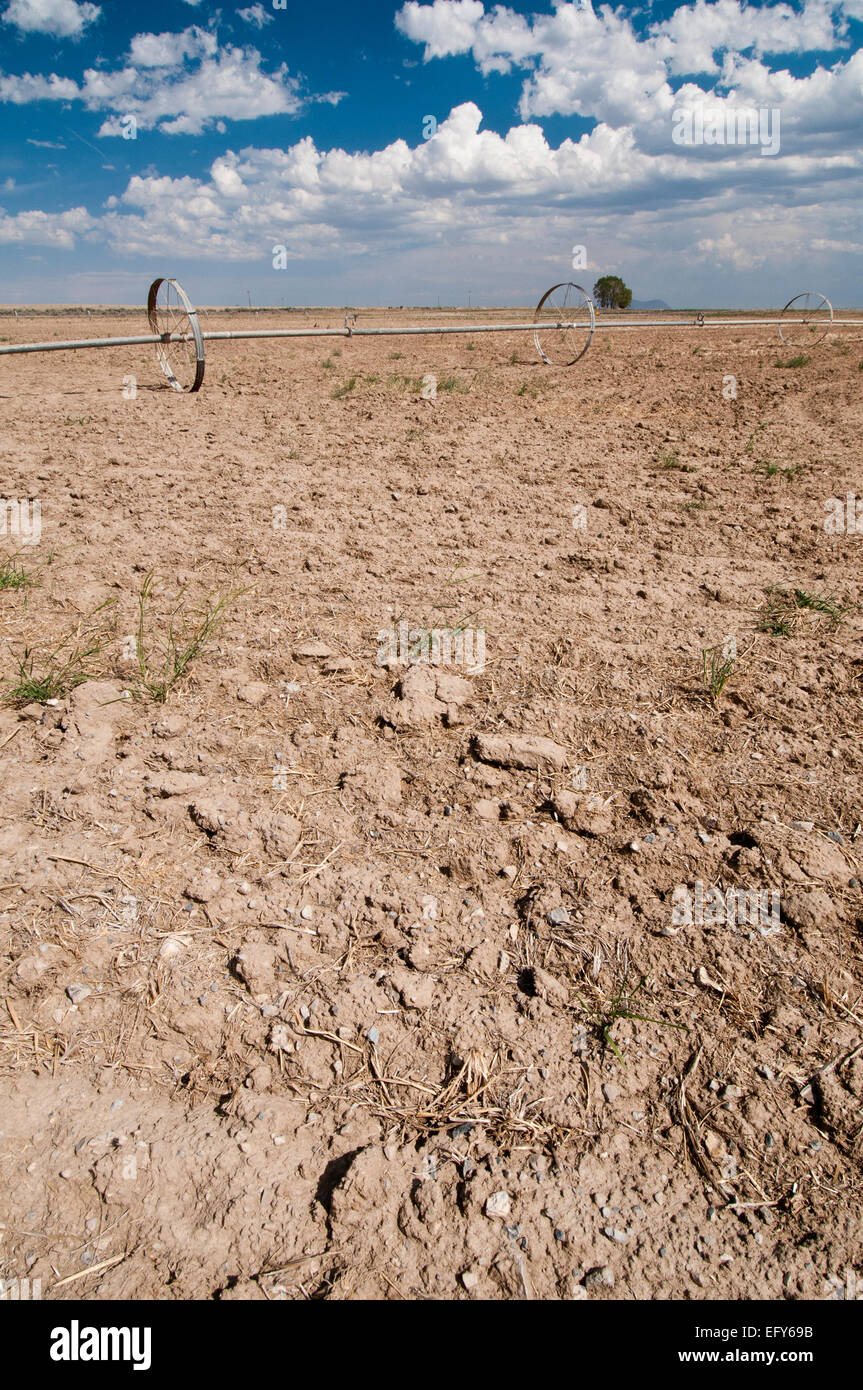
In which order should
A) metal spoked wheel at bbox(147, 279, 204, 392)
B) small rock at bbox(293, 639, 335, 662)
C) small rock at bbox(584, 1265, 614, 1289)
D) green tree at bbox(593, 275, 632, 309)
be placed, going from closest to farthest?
small rock at bbox(584, 1265, 614, 1289) < small rock at bbox(293, 639, 335, 662) < metal spoked wheel at bbox(147, 279, 204, 392) < green tree at bbox(593, 275, 632, 309)

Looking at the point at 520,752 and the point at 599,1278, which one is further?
the point at 520,752

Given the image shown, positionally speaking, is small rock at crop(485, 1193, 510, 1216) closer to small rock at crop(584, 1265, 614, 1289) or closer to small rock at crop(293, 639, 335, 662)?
small rock at crop(584, 1265, 614, 1289)

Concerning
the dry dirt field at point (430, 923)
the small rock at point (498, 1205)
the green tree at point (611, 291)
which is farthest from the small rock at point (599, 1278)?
the green tree at point (611, 291)

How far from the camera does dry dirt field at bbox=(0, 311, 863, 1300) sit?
1488mm

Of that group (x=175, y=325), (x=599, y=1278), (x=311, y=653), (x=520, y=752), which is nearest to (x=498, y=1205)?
(x=599, y=1278)

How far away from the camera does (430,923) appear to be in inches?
81.6

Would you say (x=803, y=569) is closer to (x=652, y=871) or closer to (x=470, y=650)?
(x=470, y=650)

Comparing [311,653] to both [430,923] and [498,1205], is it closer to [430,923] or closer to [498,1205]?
[430,923]

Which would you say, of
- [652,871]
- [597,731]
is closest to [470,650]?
[597,731]

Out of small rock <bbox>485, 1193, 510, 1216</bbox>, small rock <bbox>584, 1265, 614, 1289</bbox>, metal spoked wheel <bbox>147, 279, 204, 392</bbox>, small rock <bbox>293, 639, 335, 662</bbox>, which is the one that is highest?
metal spoked wheel <bbox>147, 279, 204, 392</bbox>

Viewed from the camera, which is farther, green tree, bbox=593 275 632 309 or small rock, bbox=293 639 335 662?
green tree, bbox=593 275 632 309

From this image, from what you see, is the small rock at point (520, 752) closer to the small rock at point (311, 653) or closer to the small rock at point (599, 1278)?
the small rock at point (311, 653)

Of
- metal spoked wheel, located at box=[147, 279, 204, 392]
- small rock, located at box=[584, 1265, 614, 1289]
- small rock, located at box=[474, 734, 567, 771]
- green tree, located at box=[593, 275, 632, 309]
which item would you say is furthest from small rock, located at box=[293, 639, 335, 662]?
green tree, located at box=[593, 275, 632, 309]

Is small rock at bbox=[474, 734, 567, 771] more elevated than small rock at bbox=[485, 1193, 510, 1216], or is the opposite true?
small rock at bbox=[474, 734, 567, 771]
